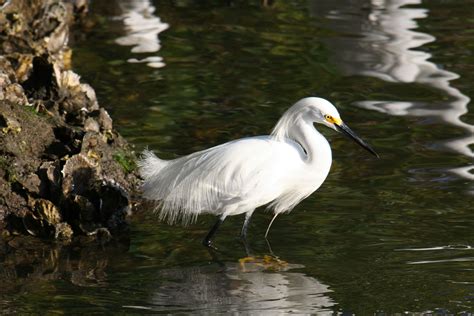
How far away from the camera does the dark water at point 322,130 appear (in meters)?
6.64

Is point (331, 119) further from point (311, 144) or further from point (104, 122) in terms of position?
point (104, 122)

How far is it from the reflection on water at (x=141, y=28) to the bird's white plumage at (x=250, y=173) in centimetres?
492

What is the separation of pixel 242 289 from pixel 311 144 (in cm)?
135

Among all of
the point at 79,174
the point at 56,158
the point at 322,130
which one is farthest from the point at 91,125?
the point at 322,130

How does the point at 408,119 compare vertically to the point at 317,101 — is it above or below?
below

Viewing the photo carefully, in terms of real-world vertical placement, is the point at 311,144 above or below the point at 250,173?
above

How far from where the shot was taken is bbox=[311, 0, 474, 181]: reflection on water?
34.0ft

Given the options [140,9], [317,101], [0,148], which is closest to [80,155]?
[0,148]

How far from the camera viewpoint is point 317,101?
24.8ft

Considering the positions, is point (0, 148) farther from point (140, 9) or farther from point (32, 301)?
point (140, 9)

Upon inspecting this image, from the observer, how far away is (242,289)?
6.79 meters

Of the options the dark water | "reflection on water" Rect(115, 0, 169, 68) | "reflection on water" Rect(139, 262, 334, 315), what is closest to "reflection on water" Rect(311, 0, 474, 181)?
the dark water

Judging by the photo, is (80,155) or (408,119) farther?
(408,119)

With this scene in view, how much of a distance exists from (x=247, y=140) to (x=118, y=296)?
169 centimetres
